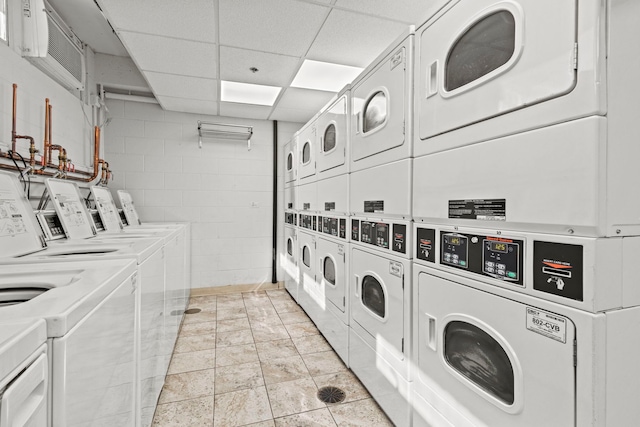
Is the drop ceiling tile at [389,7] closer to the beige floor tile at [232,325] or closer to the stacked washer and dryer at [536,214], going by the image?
the stacked washer and dryer at [536,214]

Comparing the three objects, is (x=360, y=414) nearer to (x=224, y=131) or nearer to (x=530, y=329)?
(x=530, y=329)

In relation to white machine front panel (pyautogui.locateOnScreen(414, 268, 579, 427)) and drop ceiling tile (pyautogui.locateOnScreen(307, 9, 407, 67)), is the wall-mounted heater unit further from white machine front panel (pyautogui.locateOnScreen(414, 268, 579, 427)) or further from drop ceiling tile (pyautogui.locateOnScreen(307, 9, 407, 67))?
white machine front panel (pyautogui.locateOnScreen(414, 268, 579, 427))

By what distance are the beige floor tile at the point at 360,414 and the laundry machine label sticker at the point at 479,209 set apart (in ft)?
4.20

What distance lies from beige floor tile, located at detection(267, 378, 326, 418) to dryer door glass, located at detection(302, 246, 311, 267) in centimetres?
127

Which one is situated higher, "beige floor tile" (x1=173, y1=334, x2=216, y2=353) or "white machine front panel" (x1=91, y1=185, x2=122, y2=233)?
"white machine front panel" (x1=91, y1=185, x2=122, y2=233)

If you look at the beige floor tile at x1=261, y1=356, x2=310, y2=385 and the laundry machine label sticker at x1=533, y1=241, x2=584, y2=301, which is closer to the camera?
the laundry machine label sticker at x1=533, y1=241, x2=584, y2=301

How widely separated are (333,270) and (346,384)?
0.83m

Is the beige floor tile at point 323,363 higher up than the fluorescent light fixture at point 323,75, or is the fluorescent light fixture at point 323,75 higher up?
the fluorescent light fixture at point 323,75

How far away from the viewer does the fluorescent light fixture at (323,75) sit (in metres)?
2.87

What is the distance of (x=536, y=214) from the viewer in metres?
0.93

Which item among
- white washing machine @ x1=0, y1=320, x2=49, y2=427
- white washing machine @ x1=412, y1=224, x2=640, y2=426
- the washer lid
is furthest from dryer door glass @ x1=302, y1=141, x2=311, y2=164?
white washing machine @ x1=0, y1=320, x2=49, y2=427

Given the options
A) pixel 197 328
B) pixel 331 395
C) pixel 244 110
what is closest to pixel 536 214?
pixel 331 395

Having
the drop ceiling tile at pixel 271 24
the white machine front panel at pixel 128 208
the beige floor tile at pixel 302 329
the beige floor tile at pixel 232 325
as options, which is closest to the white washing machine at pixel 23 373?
the drop ceiling tile at pixel 271 24

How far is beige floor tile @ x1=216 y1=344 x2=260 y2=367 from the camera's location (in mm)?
2398
